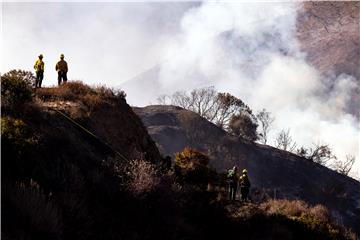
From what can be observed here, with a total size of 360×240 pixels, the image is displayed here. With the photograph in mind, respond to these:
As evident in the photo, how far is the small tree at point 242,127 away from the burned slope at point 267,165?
2.19 m

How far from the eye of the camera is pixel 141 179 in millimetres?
13414

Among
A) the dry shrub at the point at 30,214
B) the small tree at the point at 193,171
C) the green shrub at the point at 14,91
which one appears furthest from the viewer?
the small tree at the point at 193,171

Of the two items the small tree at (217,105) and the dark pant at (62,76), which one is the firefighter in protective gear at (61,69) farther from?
the small tree at (217,105)

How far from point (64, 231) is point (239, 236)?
8.86 metres

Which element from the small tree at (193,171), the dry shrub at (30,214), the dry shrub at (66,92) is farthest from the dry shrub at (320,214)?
the dry shrub at (30,214)

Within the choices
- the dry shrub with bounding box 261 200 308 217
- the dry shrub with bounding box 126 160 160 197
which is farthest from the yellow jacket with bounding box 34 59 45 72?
the dry shrub with bounding box 261 200 308 217

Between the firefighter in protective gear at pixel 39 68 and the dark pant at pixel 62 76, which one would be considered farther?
the dark pant at pixel 62 76

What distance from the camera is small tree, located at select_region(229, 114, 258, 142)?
70.4 metres

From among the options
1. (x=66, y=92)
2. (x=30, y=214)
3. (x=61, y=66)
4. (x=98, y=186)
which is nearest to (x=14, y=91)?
(x=98, y=186)

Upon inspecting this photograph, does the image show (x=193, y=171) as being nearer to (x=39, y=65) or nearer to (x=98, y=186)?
(x=39, y=65)

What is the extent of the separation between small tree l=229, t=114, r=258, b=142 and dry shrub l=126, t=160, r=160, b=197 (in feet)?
185

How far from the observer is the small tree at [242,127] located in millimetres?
70375

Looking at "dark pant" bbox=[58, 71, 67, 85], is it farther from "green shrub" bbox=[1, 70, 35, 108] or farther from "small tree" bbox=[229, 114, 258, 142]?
"small tree" bbox=[229, 114, 258, 142]

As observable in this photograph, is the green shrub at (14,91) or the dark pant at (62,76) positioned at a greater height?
the dark pant at (62,76)
